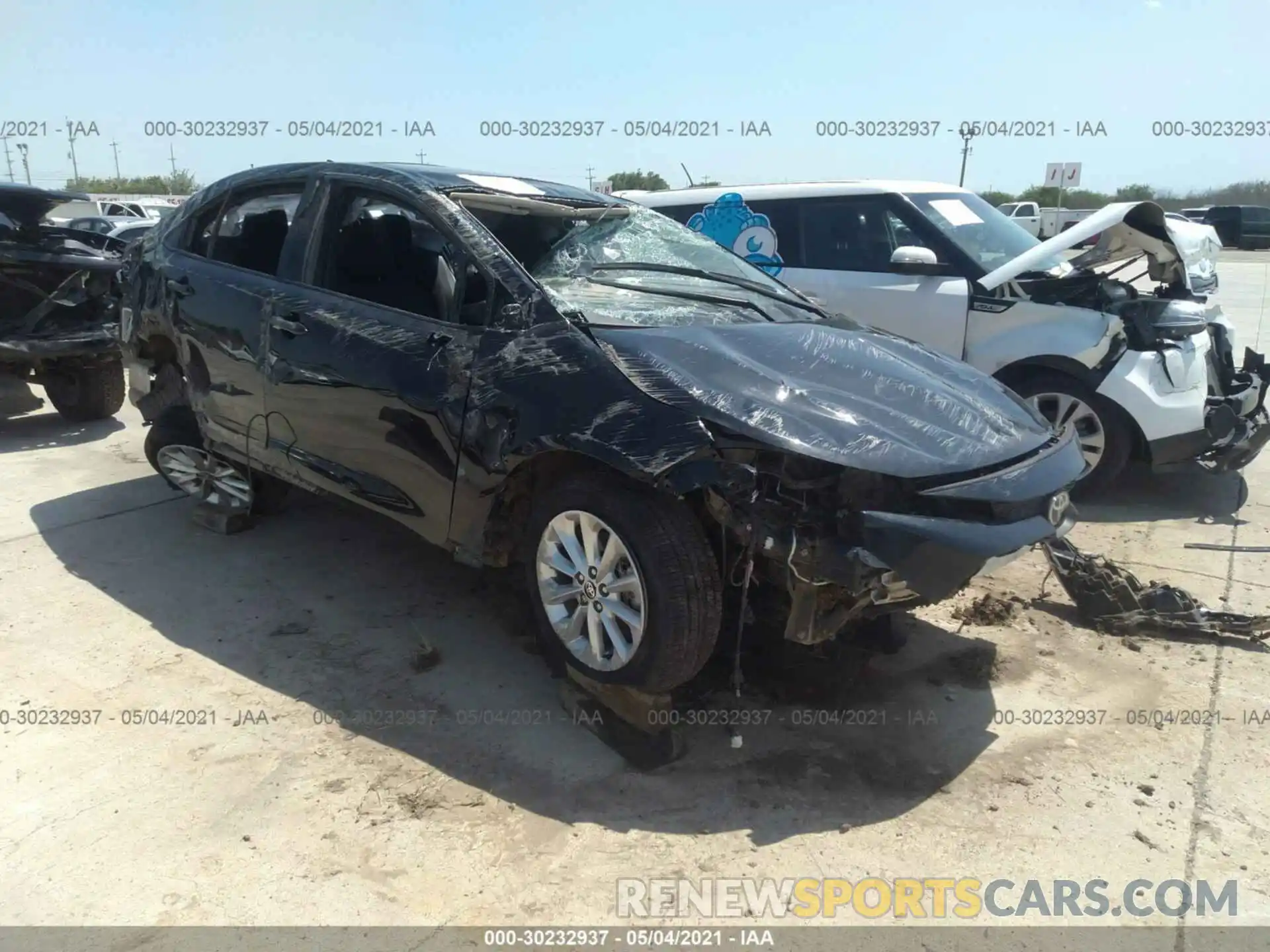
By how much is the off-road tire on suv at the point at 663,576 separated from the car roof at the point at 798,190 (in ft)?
14.0

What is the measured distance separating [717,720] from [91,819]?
196cm

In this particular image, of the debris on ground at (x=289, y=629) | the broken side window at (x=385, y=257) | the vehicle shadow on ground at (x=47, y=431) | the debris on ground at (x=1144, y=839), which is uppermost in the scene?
the broken side window at (x=385, y=257)

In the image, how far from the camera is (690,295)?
152 inches

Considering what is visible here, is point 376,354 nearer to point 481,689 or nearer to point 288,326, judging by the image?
point 288,326

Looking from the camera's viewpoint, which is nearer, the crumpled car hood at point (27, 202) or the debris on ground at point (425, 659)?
the debris on ground at point (425, 659)

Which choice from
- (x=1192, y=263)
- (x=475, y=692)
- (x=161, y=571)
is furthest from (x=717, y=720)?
(x=1192, y=263)

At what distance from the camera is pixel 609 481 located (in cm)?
308

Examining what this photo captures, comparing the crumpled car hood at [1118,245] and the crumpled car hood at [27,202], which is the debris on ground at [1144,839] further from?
the crumpled car hood at [27,202]

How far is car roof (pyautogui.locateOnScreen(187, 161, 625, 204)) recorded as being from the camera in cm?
384

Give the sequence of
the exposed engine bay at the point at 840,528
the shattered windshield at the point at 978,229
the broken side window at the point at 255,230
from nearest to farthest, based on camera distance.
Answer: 1. the exposed engine bay at the point at 840,528
2. the broken side window at the point at 255,230
3. the shattered windshield at the point at 978,229

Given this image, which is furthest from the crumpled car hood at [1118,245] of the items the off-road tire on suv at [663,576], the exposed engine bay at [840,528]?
the off-road tire on suv at [663,576]

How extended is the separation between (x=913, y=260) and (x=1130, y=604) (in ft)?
8.25

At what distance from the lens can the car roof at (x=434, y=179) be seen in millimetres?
3836

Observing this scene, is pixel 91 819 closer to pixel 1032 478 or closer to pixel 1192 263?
pixel 1032 478
